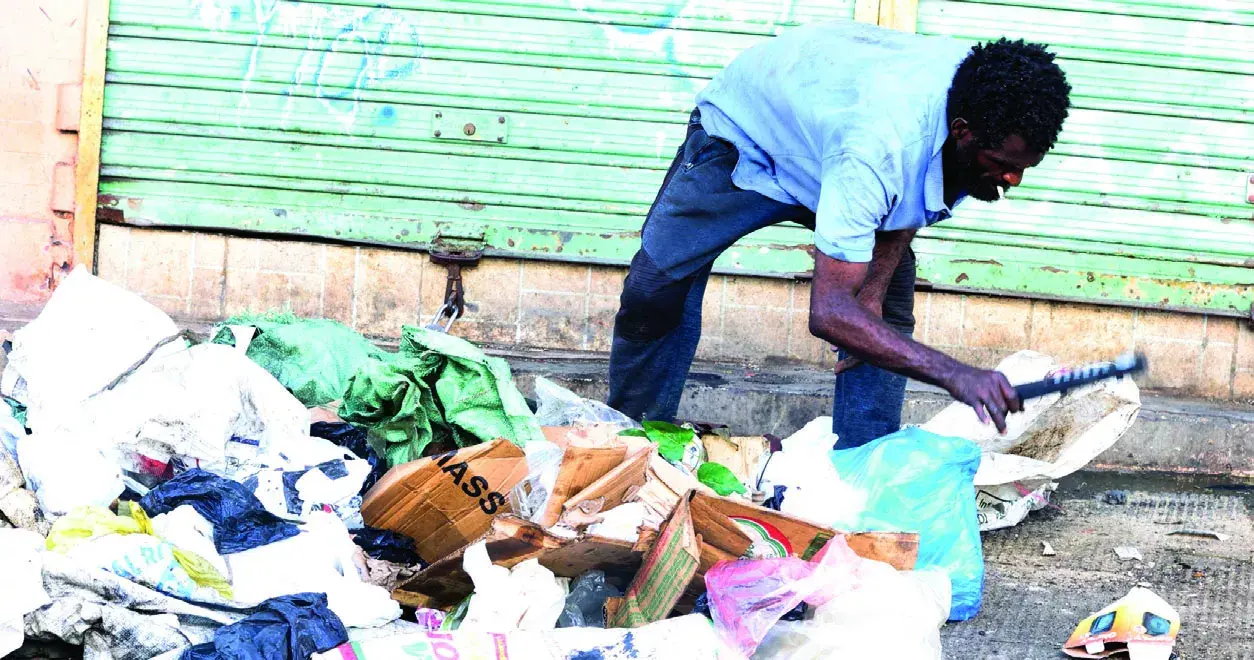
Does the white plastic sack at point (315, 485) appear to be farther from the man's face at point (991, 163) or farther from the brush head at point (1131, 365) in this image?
the brush head at point (1131, 365)

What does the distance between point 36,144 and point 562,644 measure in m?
3.51

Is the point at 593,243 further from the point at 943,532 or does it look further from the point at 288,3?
the point at 943,532

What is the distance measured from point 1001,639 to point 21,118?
3958 mm

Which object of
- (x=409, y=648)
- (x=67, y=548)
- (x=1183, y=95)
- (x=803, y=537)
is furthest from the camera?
(x=1183, y=95)

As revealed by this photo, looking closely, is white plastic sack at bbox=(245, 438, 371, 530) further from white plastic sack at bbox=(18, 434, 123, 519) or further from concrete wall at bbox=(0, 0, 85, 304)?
concrete wall at bbox=(0, 0, 85, 304)

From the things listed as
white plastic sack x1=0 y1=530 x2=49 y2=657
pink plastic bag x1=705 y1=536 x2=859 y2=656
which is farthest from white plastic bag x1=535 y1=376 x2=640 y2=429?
white plastic sack x1=0 y1=530 x2=49 y2=657

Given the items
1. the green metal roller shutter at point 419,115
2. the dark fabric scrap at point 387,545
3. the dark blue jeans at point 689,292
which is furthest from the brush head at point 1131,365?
the green metal roller shutter at point 419,115

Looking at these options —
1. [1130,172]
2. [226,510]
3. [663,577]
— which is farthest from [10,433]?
[1130,172]

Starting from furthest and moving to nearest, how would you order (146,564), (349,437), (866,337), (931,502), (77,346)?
(349,437) < (77,346) < (931,502) < (866,337) < (146,564)

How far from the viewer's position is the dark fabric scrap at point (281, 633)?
8.18ft

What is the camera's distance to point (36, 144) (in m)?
5.12

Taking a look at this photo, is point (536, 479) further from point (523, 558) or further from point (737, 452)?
point (737, 452)

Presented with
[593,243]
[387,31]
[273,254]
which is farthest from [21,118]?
[593,243]

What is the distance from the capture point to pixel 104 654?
2.56 meters
